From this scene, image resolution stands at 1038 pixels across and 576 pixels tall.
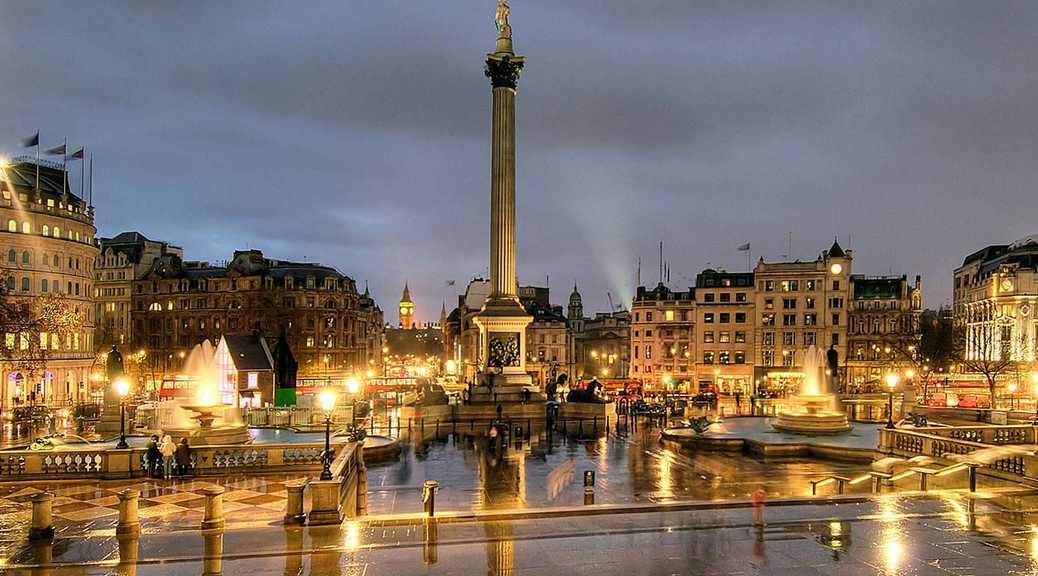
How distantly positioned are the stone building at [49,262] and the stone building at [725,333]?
65337 mm

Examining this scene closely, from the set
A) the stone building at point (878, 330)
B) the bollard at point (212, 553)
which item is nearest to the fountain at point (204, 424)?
the bollard at point (212, 553)

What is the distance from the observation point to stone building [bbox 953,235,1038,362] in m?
91.1

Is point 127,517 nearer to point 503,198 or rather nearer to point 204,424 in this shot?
point 204,424

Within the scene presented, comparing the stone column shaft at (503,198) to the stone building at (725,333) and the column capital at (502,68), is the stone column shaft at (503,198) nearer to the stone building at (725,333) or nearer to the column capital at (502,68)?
the column capital at (502,68)

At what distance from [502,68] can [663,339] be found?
46214mm

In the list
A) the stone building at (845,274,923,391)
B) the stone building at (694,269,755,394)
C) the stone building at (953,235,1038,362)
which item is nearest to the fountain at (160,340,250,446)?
the stone building at (694,269,755,394)

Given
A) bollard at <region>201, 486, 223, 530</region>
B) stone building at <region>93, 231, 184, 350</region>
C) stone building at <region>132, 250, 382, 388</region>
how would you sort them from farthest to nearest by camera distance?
stone building at <region>93, 231, 184, 350</region>, stone building at <region>132, 250, 382, 388</region>, bollard at <region>201, 486, 223, 530</region>

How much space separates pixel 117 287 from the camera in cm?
10144

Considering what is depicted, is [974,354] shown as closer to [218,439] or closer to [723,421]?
[723,421]

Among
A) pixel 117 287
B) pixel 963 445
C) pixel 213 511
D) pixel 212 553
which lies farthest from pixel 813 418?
pixel 117 287

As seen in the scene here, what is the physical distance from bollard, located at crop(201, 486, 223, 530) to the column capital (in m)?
44.3

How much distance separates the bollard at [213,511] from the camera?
15.6 meters

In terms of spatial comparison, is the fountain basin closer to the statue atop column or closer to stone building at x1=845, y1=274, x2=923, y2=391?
the statue atop column

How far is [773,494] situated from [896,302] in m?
78.2
